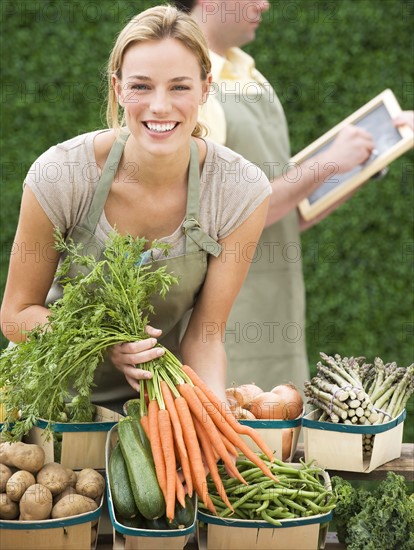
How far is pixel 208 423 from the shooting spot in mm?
2166

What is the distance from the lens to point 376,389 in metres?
2.49

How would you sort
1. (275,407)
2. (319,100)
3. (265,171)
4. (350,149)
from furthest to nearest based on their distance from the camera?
(319,100)
(265,171)
(350,149)
(275,407)

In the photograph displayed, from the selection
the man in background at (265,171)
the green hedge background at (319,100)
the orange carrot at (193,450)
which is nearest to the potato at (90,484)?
the orange carrot at (193,450)

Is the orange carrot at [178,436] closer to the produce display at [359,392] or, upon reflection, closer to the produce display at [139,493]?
the produce display at [139,493]

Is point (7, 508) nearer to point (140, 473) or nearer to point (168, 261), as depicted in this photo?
point (140, 473)

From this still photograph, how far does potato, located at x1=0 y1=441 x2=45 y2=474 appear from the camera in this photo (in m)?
2.08

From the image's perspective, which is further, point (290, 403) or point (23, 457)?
point (290, 403)

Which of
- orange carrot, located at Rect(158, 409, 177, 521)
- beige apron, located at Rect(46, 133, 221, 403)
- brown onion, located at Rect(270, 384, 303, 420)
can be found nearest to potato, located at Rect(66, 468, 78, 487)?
orange carrot, located at Rect(158, 409, 177, 521)

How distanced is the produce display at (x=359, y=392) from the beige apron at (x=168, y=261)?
0.43 m

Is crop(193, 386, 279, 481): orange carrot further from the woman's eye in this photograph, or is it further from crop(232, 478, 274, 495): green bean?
the woman's eye

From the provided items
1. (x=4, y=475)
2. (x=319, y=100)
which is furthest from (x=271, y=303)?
(x=4, y=475)

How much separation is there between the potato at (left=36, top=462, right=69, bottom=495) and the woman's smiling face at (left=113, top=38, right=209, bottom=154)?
853 mm

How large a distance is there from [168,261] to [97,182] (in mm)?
292

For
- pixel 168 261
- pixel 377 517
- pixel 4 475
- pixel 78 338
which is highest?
pixel 168 261
